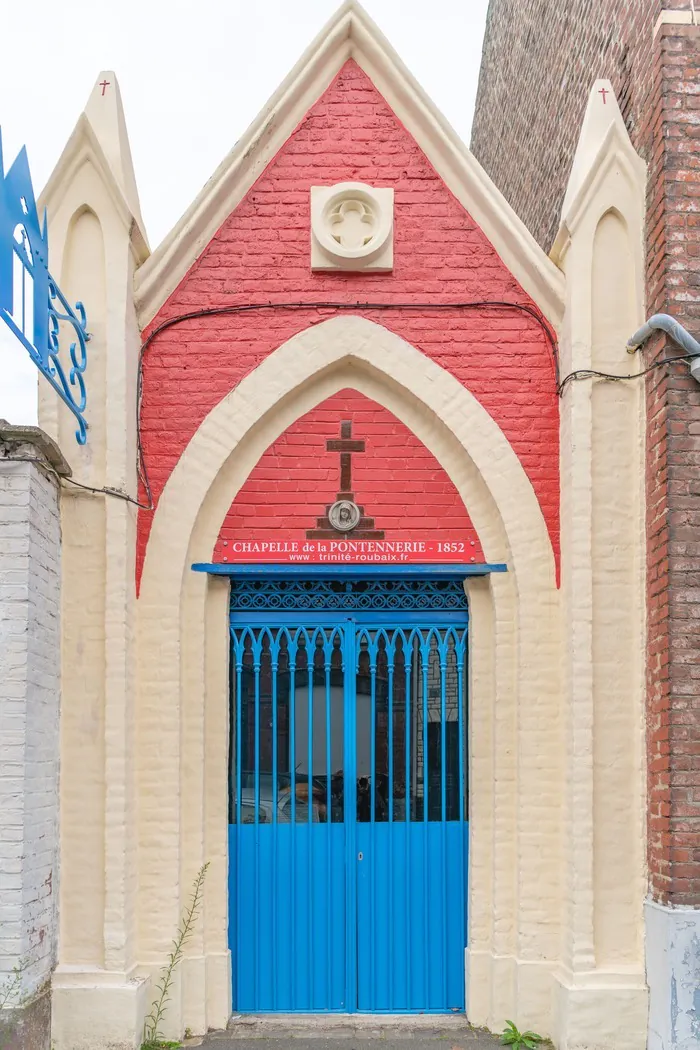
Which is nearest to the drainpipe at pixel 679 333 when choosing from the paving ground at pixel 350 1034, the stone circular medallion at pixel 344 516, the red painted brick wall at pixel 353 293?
the red painted brick wall at pixel 353 293

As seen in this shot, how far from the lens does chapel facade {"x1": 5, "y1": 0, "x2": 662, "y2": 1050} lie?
634cm

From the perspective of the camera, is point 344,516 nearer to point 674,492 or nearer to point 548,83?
point 674,492

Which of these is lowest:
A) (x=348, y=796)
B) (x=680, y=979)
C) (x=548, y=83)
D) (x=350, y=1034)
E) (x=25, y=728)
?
(x=350, y=1034)

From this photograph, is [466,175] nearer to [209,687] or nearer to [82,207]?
[82,207]

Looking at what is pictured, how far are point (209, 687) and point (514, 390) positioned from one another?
2725 millimetres

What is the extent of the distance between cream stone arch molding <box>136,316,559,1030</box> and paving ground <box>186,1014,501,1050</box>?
0.16 meters

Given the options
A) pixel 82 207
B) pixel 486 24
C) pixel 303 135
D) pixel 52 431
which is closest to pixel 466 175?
pixel 303 135

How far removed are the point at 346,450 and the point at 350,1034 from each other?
3610 mm

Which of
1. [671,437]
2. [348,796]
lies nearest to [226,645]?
[348,796]

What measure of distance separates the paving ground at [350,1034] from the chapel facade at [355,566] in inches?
4.3

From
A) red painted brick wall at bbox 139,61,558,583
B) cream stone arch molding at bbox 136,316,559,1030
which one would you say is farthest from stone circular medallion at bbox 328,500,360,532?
red painted brick wall at bbox 139,61,558,583

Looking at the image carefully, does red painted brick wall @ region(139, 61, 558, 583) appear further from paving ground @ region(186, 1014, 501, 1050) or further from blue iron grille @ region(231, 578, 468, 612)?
paving ground @ region(186, 1014, 501, 1050)

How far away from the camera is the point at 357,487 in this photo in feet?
22.4

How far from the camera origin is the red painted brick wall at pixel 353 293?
675 centimetres
